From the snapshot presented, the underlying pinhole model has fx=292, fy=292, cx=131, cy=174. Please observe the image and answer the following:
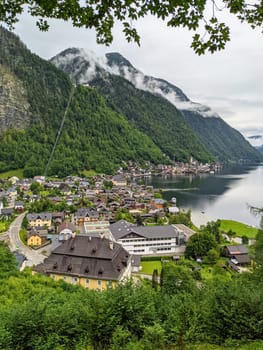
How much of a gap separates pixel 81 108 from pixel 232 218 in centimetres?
11333

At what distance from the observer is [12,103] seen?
363ft

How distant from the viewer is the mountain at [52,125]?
336 feet

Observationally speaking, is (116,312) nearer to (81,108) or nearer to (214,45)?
(214,45)

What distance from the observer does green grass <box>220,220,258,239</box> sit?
1555 inches

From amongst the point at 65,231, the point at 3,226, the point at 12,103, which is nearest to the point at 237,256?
the point at 65,231

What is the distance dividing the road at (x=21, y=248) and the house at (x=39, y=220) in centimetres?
178

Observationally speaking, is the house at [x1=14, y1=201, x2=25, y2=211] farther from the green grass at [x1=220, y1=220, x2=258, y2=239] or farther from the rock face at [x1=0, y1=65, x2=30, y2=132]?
the rock face at [x1=0, y1=65, x2=30, y2=132]

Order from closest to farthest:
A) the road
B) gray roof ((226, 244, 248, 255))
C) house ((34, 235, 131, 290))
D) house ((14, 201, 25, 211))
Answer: house ((34, 235, 131, 290)), the road, gray roof ((226, 244, 248, 255)), house ((14, 201, 25, 211))

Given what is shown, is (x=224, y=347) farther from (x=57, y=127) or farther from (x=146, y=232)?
(x=57, y=127)

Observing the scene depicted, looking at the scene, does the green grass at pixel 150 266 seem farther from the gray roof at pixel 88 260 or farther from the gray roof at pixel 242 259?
the gray roof at pixel 242 259

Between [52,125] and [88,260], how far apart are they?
4398 inches

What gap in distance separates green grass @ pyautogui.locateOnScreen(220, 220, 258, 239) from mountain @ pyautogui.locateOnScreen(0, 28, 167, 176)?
62.5 metres

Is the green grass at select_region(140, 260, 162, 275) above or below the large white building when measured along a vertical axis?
below

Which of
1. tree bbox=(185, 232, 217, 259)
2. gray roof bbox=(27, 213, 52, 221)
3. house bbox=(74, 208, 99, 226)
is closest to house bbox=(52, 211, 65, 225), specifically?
gray roof bbox=(27, 213, 52, 221)
